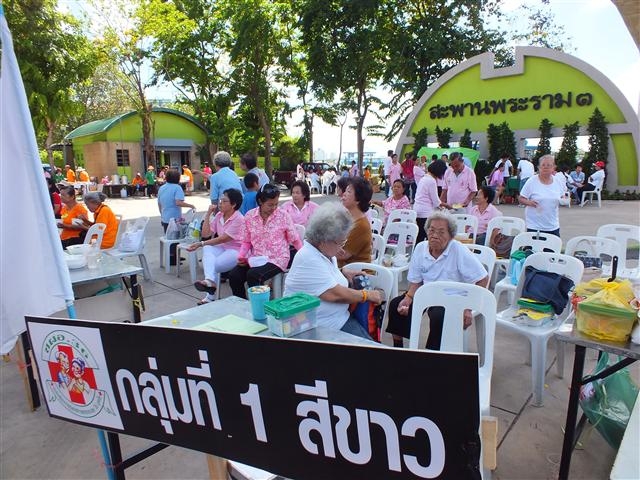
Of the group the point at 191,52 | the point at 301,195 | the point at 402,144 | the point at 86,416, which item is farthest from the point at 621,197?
the point at 191,52

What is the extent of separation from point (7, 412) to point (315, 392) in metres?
3.06

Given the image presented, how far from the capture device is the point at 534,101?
49.6ft

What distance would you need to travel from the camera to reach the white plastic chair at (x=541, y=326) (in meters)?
2.82

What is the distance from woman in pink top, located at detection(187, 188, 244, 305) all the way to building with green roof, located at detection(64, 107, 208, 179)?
65.6ft

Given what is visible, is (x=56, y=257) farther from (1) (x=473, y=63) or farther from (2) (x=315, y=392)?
(1) (x=473, y=63)

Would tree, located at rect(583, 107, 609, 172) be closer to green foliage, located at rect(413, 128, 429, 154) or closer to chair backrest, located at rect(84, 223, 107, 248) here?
green foliage, located at rect(413, 128, 429, 154)

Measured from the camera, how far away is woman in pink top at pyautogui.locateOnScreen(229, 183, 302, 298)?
4.28 metres

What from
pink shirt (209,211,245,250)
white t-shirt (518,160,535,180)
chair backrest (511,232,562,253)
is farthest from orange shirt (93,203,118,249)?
white t-shirt (518,160,535,180)

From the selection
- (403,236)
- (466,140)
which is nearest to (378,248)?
(403,236)

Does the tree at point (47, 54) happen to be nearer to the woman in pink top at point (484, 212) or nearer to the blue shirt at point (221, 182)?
the blue shirt at point (221, 182)

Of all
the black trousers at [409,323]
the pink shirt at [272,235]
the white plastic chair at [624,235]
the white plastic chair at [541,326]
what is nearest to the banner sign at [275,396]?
the black trousers at [409,323]

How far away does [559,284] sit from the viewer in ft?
9.85

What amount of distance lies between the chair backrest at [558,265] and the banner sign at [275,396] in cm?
267

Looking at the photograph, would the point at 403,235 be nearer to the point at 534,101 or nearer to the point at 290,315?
the point at 290,315
